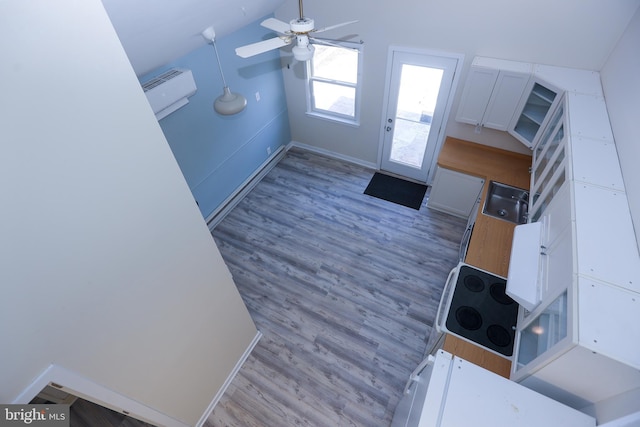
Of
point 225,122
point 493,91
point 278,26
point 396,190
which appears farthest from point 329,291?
point 493,91

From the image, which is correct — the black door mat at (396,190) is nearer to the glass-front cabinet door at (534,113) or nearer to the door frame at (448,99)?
the door frame at (448,99)

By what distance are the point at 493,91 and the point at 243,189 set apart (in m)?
3.45

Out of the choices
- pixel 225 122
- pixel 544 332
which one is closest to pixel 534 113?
pixel 544 332

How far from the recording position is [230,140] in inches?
170

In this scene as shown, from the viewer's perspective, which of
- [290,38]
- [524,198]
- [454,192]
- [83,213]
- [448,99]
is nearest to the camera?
[83,213]

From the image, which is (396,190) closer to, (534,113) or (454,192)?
(454,192)

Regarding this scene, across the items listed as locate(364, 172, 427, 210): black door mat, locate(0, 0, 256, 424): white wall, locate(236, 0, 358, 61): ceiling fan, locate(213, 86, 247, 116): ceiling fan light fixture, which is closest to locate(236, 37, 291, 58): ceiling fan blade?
locate(236, 0, 358, 61): ceiling fan

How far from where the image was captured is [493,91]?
3.28m

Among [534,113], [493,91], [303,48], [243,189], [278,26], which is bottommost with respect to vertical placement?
[243,189]

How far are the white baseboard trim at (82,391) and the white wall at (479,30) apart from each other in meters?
4.12

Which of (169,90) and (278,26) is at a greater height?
(278,26)

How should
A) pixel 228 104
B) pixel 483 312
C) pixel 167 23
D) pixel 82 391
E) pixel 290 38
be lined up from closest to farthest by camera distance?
pixel 82 391 < pixel 290 38 < pixel 167 23 < pixel 483 312 < pixel 228 104

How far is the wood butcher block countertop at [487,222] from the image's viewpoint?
87.6 inches

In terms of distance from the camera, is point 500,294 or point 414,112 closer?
point 500,294
